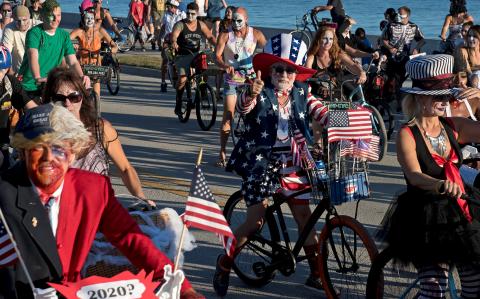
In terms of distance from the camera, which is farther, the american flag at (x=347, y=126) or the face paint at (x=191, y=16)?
the face paint at (x=191, y=16)

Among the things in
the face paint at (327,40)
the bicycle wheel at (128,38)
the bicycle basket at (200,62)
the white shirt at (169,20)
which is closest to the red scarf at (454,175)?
the face paint at (327,40)

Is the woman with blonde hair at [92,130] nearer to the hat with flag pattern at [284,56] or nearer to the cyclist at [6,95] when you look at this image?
the hat with flag pattern at [284,56]

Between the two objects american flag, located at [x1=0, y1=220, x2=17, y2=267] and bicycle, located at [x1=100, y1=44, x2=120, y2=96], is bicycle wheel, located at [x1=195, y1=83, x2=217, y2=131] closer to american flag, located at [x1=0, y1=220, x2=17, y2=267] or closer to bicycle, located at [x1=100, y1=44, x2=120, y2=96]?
bicycle, located at [x1=100, y1=44, x2=120, y2=96]

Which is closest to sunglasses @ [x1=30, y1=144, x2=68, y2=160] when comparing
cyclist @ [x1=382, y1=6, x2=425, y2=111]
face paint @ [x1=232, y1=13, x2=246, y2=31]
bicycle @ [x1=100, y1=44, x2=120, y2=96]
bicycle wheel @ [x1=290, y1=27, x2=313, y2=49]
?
bicycle wheel @ [x1=290, y1=27, x2=313, y2=49]

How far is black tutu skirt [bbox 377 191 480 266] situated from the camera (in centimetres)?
563

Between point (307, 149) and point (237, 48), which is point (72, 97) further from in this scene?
point (237, 48)

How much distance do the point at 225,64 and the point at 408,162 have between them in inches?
286

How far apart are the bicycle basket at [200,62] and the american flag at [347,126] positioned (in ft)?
27.3

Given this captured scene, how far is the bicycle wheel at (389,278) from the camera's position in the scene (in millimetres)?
6035

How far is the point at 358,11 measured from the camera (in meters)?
64.9

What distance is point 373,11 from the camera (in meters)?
64.8

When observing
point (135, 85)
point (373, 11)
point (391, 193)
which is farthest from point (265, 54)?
point (373, 11)

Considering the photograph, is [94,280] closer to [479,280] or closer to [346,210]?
[479,280]

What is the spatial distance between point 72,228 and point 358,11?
61.9 m
